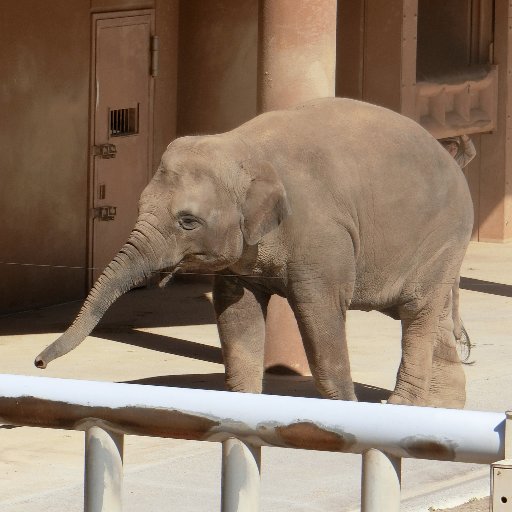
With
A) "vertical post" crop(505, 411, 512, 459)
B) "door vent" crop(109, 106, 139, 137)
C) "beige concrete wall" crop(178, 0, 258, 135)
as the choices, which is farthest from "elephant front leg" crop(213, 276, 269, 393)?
"beige concrete wall" crop(178, 0, 258, 135)

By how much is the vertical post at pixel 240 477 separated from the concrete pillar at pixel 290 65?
646 centimetres

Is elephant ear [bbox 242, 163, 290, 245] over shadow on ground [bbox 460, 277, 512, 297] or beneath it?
over

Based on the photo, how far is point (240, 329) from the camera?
7.76 meters

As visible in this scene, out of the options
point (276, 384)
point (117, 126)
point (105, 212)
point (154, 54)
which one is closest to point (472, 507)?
point (276, 384)

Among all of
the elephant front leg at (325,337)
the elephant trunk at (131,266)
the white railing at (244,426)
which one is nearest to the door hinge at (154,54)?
the elephant front leg at (325,337)

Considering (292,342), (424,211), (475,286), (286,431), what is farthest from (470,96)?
(286,431)

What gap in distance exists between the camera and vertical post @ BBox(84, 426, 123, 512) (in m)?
3.23

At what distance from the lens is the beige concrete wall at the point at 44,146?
12.0 metres

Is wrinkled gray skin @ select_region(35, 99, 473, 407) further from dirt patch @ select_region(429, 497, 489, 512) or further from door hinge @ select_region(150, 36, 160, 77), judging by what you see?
door hinge @ select_region(150, 36, 160, 77)

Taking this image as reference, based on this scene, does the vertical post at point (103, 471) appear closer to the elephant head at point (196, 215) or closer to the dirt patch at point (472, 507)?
the dirt patch at point (472, 507)

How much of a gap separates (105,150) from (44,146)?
76 centimetres

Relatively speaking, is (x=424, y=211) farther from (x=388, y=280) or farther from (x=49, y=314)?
(x=49, y=314)

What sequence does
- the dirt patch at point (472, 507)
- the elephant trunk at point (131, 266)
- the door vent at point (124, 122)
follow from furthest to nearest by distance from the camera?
1. the door vent at point (124, 122)
2. the elephant trunk at point (131, 266)
3. the dirt patch at point (472, 507)

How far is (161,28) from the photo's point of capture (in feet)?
44.8
